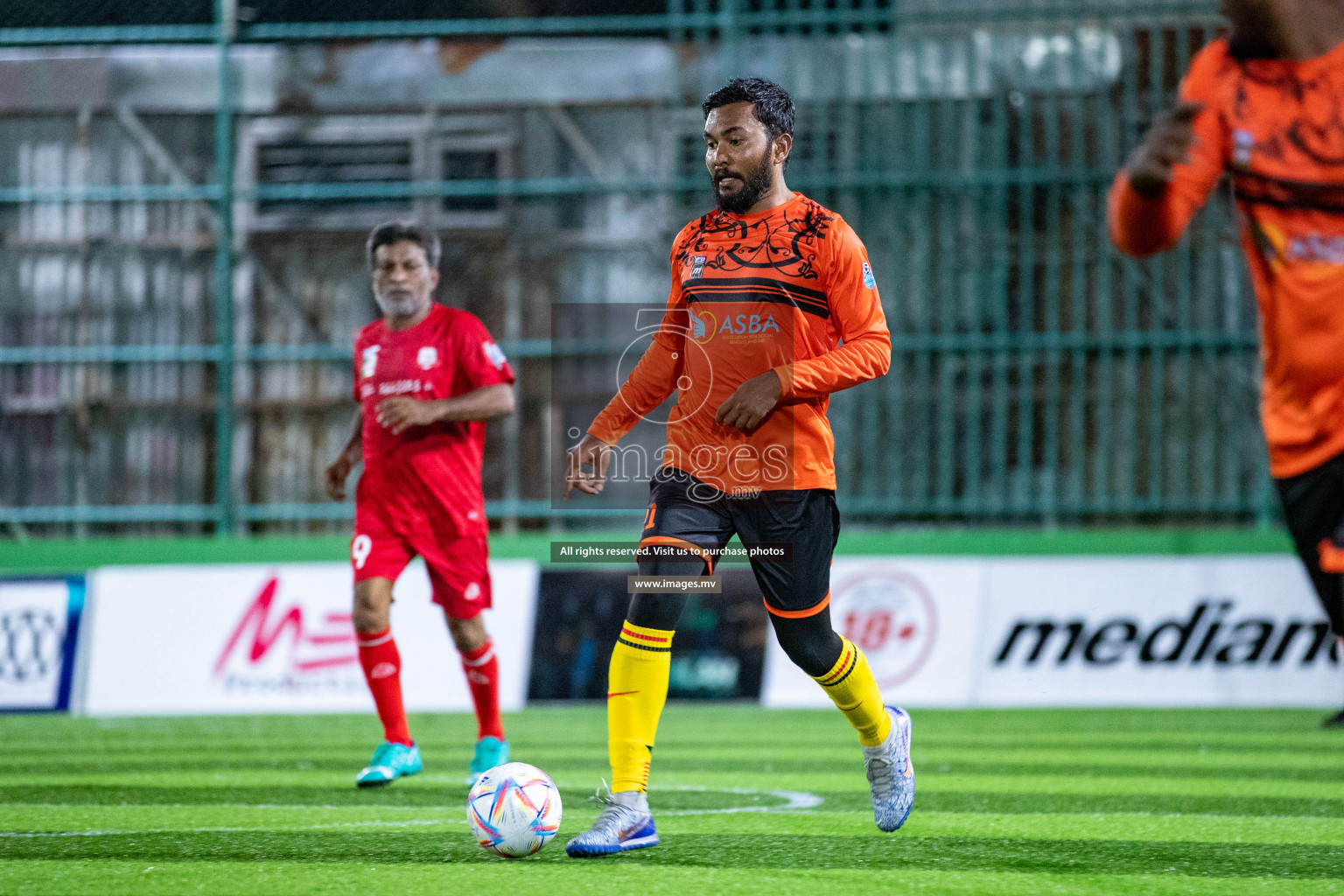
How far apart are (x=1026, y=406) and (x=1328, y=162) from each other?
8170mm

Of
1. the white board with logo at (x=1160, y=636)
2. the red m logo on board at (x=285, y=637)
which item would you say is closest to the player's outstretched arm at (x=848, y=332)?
the white board with logo at (x=1160, y=636)

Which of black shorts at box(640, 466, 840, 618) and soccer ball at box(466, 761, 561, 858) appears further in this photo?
black shorts at box(640, 466, 840, 618)

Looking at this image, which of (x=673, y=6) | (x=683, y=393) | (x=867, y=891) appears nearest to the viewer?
(x=867, y=891)

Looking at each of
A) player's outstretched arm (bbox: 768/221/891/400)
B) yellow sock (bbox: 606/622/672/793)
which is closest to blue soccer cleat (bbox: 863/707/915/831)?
yellow sock (bbox: 606/622/672/793)

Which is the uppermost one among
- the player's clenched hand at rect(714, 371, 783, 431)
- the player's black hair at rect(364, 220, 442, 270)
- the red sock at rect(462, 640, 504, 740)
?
the player's black hair at rect(364, 220, 442, 270)

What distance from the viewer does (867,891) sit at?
3553 millimetres

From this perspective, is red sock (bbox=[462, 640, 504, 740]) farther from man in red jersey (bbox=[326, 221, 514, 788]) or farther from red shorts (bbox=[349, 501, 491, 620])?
red shorts (bbox=[349, 501, 491, 620])

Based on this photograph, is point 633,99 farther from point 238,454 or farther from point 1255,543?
point 1255,543

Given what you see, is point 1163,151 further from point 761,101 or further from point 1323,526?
point 761,101

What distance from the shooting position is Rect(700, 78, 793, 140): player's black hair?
4.23 metres

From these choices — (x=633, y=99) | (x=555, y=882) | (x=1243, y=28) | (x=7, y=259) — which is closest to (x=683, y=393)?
(x=555, y=882)

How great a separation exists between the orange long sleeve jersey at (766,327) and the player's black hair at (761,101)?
219 millimetres

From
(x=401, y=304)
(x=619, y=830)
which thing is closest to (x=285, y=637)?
(x=401, y=304)

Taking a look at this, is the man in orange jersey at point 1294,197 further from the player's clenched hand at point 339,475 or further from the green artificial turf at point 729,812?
the player's clenched hand at point 339,475
